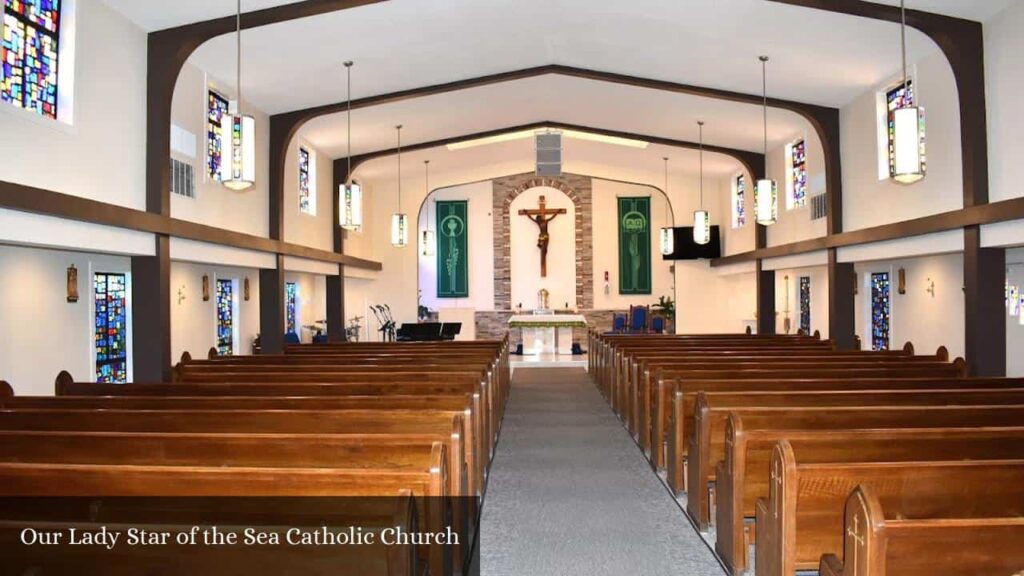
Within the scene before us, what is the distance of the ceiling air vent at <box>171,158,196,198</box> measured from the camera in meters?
7.21

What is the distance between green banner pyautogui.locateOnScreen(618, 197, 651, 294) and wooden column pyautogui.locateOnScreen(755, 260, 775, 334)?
4281 millimetres

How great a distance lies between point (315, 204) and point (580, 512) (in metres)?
9.05

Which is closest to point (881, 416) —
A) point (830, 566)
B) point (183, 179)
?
point (830, 566)

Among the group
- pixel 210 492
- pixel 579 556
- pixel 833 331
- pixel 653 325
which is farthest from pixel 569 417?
pixel 653 325

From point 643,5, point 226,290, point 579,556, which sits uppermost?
point 643,5

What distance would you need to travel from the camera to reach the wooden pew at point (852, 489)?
2.18 m

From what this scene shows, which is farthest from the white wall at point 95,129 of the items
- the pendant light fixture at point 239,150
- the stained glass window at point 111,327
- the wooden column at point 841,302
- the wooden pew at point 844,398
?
the wooden column at point 841,302

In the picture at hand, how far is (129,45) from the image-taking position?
629 cm

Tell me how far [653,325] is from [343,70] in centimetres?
996

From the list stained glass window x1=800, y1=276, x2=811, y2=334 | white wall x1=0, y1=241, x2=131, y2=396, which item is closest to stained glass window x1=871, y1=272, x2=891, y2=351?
stained glass window x1=800, y1=276, x2=811, y2=334

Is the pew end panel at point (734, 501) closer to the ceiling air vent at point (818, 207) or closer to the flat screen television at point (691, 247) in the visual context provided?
the ceiling air vent at point (818, 207)

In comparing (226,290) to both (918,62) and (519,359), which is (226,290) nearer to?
(519,359)

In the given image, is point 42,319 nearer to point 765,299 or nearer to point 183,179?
point 183,179

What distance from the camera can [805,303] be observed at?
13180mm
